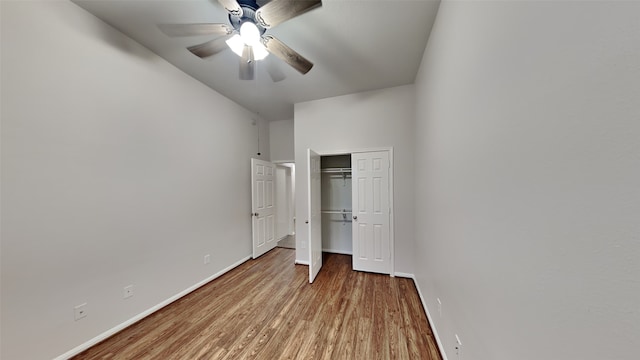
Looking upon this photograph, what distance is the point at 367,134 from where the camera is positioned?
3092mm

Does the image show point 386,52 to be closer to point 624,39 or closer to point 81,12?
point 624,39

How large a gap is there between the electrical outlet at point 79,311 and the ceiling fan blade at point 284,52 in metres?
2.73

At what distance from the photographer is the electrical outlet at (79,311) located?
1.61 meters

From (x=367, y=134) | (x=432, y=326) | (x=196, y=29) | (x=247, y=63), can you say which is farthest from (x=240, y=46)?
(x=432, y=326)

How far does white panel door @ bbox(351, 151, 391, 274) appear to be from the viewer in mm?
3000

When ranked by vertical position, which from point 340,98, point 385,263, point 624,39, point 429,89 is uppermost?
point 340,98

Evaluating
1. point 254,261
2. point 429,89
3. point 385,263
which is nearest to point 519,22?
point 429,89

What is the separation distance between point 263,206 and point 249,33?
304 cm

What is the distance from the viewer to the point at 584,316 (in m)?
0.46

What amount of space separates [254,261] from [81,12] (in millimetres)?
3614

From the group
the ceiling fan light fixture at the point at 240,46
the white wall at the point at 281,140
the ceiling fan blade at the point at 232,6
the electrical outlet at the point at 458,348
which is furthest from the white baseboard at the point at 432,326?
the white wall at the point at 281,140

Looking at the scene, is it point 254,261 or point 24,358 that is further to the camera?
point 254,261

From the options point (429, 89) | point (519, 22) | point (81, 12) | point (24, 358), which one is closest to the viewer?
point (519, 22)

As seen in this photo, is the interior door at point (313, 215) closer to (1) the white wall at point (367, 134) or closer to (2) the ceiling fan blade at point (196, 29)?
(1) the white wall at point (367, 134)
